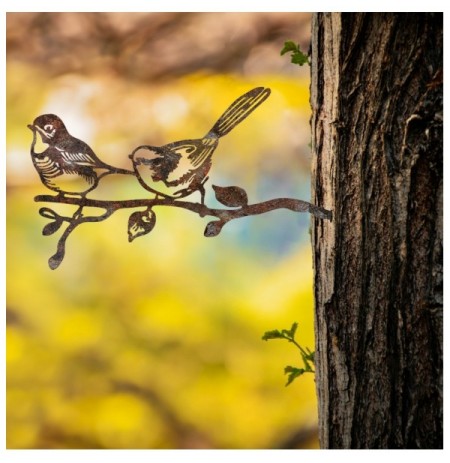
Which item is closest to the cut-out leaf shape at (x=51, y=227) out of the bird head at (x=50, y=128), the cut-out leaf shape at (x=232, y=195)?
the bird head at (x=50, y=128)

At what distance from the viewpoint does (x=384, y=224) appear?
736 millimetres

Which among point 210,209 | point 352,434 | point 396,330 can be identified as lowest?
point 352,434


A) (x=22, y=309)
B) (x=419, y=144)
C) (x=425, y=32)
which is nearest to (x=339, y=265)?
(x=419, y=144)

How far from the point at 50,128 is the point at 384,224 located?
0.43 m

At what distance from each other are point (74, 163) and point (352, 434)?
488 mm

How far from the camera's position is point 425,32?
71 centimetres

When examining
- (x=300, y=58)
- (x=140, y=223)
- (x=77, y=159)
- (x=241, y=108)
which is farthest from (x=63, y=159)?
(x=300, y=58)

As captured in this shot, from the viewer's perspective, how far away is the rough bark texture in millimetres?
720

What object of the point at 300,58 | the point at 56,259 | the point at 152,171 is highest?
the point at 300,58

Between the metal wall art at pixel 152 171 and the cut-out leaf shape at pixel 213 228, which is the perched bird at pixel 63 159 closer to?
the metal wall art at pixel 152 171

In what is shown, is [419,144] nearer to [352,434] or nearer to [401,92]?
[401,92]

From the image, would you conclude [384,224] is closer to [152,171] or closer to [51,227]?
[152,171]

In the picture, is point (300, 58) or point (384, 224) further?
point (300, 58)

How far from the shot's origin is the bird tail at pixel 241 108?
0.75 m
